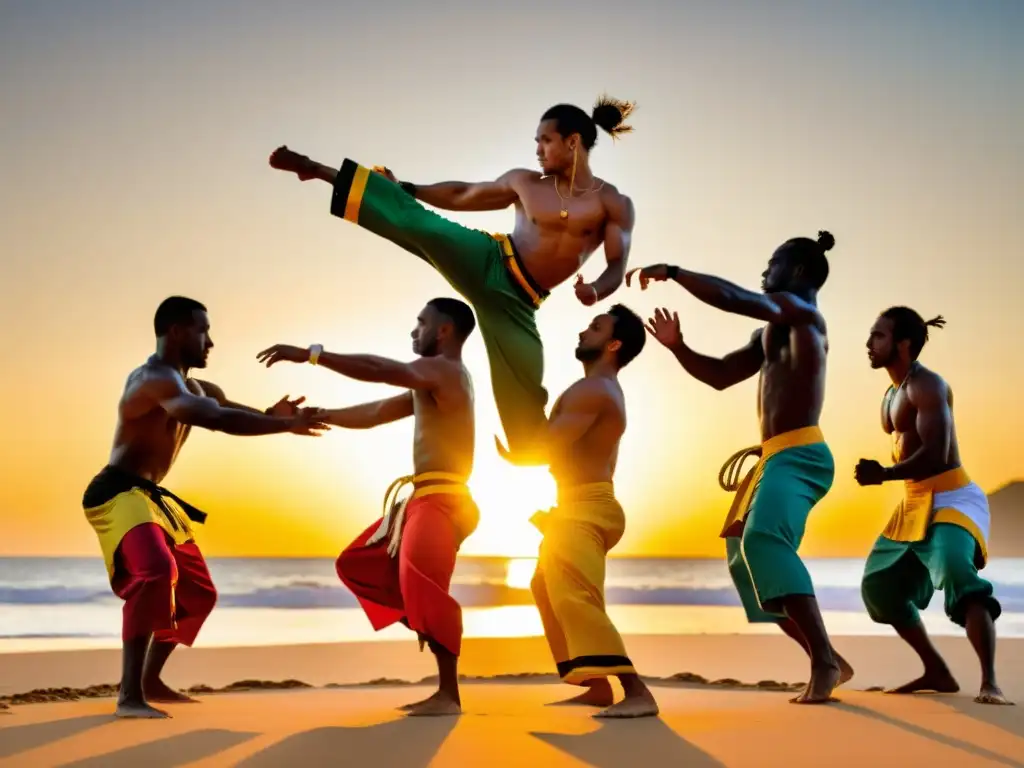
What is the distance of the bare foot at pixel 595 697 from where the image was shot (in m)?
5.89

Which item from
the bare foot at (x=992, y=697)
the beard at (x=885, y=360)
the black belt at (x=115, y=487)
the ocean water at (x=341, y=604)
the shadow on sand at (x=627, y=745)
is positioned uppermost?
the beard at (x=885, y=360)

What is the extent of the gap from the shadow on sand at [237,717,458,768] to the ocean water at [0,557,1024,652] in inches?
204

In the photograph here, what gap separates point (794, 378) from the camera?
6.01 meters

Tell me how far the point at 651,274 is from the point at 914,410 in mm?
2102

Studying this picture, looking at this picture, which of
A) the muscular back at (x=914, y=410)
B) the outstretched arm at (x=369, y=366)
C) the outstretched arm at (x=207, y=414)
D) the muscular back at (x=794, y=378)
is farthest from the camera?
the muscular back at (x=914, y=410)

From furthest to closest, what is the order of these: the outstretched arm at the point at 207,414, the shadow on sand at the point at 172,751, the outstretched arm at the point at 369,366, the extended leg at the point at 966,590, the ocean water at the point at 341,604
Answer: the ocean water at the point at 341,604, the extended leg at the point at 966,590, the outstretched arm at the point at 207,414, the outstretched arm at the point at 369,366, the shadow on sand at the point at 172,751

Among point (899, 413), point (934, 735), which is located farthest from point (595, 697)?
point (899, 413)

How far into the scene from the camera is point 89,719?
17.1 feet

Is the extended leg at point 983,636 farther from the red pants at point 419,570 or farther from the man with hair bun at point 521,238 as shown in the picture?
the red pants at point 419,570

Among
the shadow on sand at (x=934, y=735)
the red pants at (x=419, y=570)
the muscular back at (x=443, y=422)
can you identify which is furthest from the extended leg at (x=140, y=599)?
the shadow on sand at (x=934, y=735)

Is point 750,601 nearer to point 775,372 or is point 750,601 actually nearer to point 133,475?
point 775,372

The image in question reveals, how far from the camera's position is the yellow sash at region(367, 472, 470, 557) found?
5.73m

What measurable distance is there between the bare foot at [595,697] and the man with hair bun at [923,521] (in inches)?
62.7

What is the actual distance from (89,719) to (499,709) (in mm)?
1827
